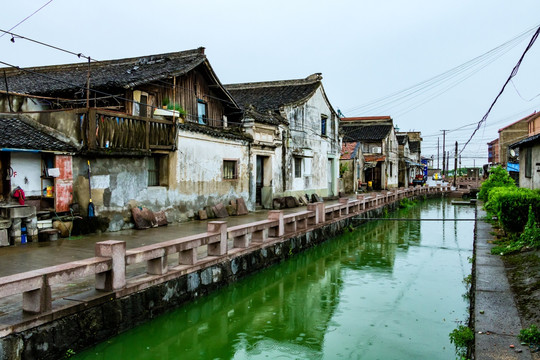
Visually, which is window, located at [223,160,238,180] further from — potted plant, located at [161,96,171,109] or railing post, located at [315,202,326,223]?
railing post, located at [315,202,326,223]

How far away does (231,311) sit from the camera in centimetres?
882

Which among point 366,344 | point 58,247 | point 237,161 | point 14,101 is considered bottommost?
point 366,344

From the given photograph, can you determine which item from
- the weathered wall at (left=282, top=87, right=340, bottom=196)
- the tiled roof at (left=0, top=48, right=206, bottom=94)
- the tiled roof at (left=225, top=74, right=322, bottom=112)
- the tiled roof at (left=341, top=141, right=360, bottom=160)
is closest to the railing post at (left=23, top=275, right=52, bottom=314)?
the tiled roof at (left=0, top=48, right=206, bottom=94)

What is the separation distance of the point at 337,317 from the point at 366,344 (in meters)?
1.41

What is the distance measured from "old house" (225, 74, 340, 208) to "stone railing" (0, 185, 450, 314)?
18.2 feet

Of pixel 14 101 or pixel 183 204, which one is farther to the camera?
pixel 183 204

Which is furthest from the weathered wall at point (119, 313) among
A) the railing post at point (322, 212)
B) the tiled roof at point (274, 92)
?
the tiled roof at point (274, 92)

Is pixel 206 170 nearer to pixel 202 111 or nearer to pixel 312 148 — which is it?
pixel 202 111

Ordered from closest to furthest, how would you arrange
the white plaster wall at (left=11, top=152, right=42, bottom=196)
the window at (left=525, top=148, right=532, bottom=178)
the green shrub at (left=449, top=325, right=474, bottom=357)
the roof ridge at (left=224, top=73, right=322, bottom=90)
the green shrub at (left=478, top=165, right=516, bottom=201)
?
the green shrub at (left=449, top=325, right=474, bottom=357), the white plaster wall at (left=11, top=152, right=42, bottom=196), the window at (left=525, top=148, right=532, bottom=178), the green shrub at (left=478, top=165, right=516, bottom=201), the roof ridge at (left=224, top=73, right=322, bottom=90)

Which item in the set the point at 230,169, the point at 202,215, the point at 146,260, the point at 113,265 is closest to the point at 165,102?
the point at 202,215

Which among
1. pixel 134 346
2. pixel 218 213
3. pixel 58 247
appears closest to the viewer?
pixel 134 346

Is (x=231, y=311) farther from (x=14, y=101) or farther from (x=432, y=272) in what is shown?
(x=14, y=101)

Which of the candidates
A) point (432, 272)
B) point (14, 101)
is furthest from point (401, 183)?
point (14, 101)

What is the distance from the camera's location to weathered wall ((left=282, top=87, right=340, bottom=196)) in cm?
2142
